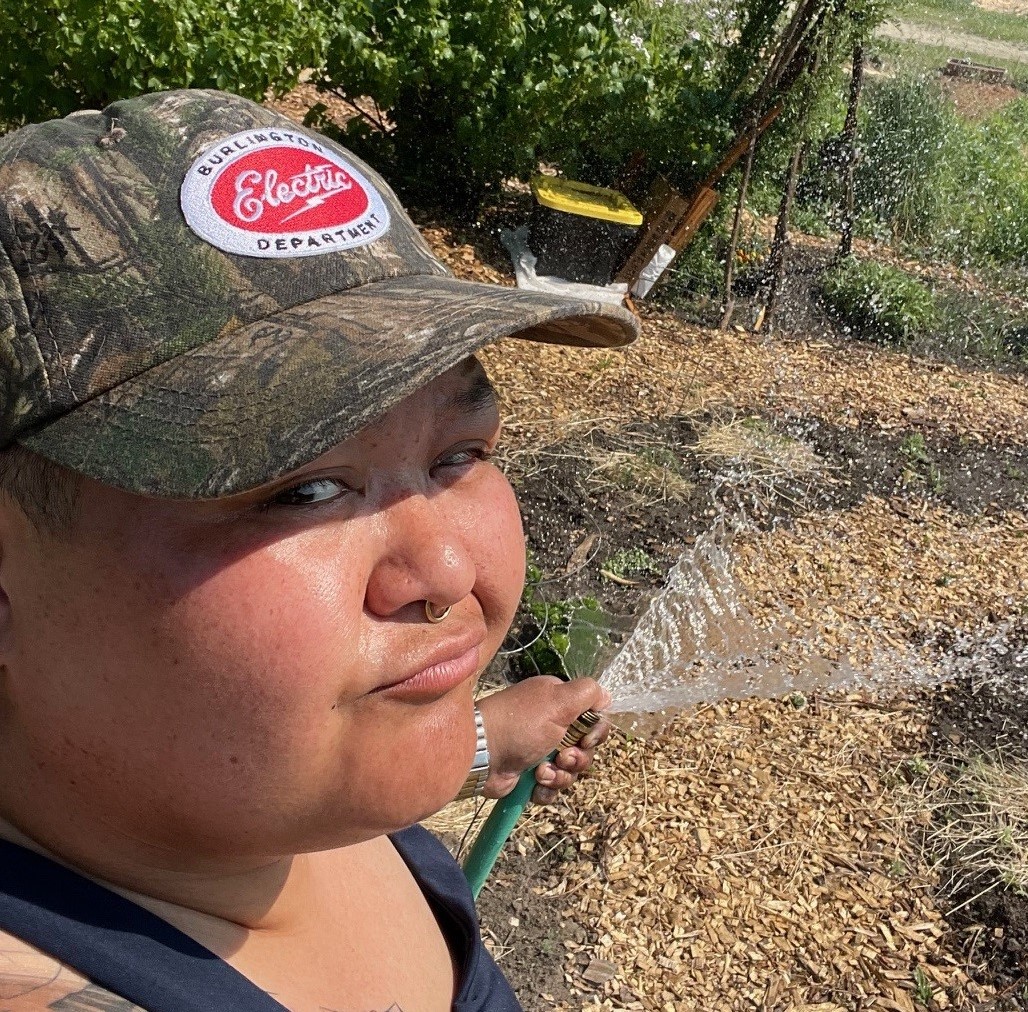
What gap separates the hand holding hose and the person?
80cm

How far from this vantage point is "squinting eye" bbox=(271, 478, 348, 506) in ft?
3.22

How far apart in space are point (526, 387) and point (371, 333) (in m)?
4.59

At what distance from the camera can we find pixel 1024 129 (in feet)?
46.8

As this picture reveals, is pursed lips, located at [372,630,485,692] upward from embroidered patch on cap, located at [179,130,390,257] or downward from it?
downward

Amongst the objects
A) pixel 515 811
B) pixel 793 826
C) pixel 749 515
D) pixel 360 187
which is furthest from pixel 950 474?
pixel 360 187

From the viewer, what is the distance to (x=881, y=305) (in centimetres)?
748

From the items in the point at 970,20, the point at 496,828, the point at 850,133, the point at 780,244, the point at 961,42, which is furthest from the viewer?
the point at 970,20

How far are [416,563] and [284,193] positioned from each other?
15.6 inches

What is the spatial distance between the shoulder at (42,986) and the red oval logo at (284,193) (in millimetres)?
690

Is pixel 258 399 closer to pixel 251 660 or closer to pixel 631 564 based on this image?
pixel 251 660

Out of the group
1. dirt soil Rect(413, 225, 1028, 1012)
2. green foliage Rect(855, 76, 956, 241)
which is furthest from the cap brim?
green foliage Rect(855, 76, 956, 241)

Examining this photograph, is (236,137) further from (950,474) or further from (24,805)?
(950,474)

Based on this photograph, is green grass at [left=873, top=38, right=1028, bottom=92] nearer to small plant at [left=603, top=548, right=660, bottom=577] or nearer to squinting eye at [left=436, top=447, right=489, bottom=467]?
small plant at [left=603, top=548, right=660, bottom=577]

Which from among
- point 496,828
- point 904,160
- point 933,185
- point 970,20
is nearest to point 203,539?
point 496,828
